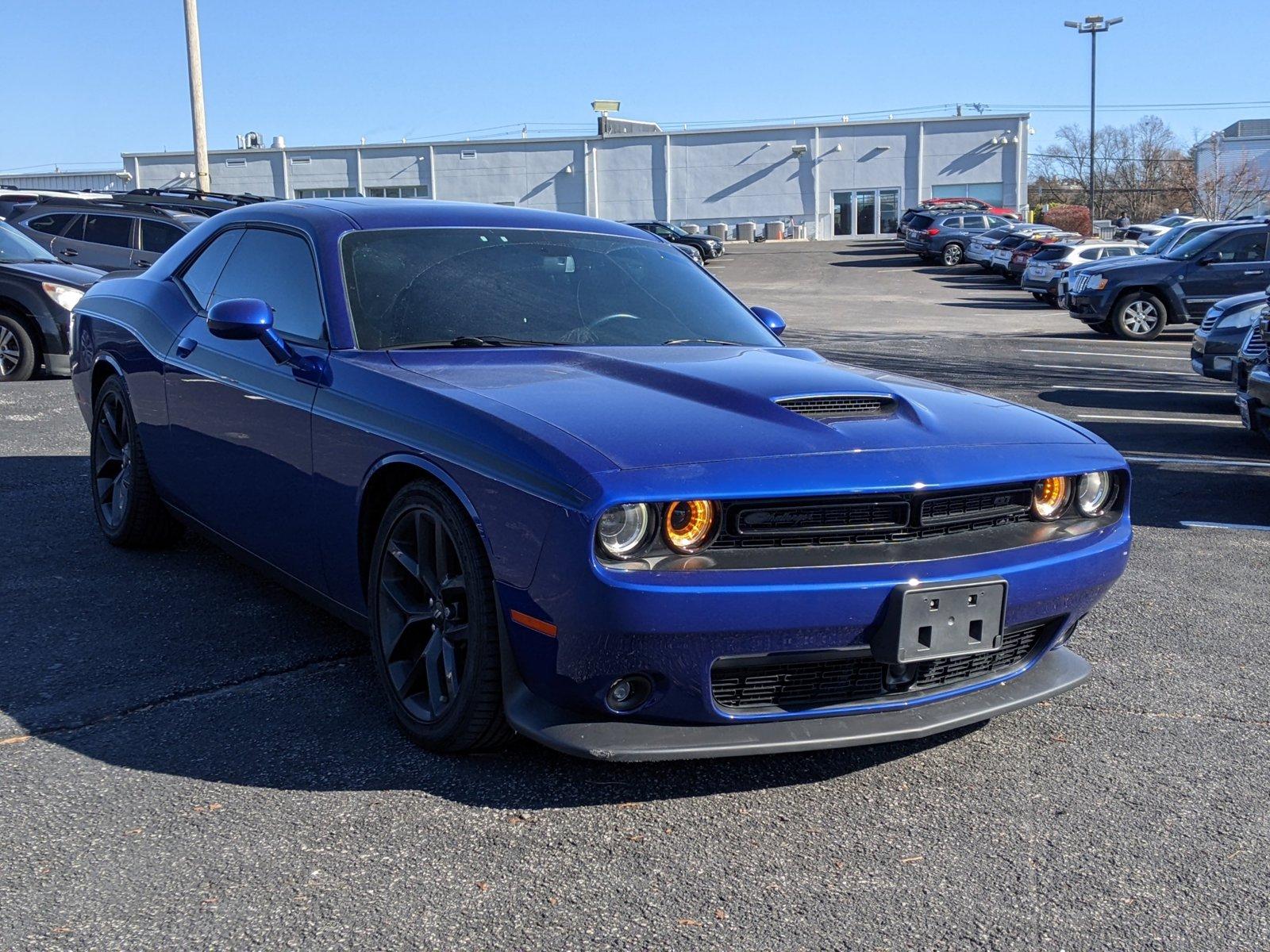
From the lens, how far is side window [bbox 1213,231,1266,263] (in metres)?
18.7

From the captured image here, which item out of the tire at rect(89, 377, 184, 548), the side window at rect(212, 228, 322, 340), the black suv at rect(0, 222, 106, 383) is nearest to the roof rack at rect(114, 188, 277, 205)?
the black suv at rect(0, 222, 106, 383)

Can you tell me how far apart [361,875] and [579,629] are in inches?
27.7

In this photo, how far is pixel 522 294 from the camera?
437 cm

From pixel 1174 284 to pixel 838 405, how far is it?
55.4 ft

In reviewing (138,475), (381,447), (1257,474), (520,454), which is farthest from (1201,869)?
(1257,474)

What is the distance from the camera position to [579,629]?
2.95 metres

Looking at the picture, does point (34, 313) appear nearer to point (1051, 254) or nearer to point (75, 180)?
point (1051, 254)

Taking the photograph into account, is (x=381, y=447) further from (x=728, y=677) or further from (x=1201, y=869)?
(x=1201, y=869)

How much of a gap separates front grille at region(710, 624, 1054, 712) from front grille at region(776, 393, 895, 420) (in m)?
0.67

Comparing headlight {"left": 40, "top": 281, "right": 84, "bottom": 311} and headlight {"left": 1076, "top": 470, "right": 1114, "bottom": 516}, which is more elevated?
headlight {"left": 40, "top": 281, "right": 84, "bottom": 311}

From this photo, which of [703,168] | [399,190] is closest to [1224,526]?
[703,168]

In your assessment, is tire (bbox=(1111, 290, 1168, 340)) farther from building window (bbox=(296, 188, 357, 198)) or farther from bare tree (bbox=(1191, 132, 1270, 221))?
building window (bbox=(296, 188, 357, 198))

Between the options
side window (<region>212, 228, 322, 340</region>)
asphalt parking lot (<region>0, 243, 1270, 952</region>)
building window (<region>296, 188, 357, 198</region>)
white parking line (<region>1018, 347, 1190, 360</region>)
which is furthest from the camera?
building window (<region>296, 188, 357, 198</region>)

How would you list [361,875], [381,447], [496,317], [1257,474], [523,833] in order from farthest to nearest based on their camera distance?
[1257,474]
[496,317]
[381,447]
[523,833]
[361,875]
